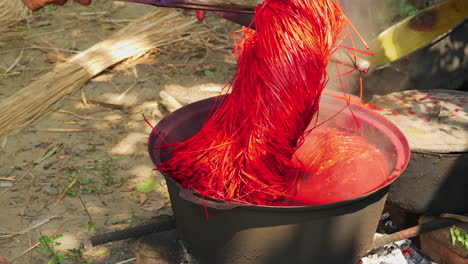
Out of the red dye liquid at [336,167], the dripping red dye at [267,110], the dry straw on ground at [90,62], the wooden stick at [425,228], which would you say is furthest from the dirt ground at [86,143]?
the wooden stick at [425,228]

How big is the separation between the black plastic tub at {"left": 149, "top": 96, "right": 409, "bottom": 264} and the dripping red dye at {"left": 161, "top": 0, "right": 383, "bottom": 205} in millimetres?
108

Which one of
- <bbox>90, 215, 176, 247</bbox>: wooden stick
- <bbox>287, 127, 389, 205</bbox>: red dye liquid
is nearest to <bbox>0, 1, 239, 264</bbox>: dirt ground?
<bbox>90, 215, 176, 247</bbox>: wooden stick

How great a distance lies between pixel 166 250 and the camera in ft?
8.97

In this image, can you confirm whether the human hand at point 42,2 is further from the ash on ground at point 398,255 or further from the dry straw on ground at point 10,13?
the dry straw on ground at point 10,13

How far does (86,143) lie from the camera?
13.8 ft

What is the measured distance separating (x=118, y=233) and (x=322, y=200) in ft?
3.54

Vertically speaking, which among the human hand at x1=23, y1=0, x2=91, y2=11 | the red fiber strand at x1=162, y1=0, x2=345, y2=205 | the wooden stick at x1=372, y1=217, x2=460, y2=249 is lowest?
the wooden stick at x1=372, y1=217, x2=460, y2=249

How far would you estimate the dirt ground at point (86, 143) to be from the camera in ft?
11.1

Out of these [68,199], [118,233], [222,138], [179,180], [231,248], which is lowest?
[68,199]

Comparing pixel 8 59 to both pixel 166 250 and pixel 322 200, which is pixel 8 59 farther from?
pixel 322 200

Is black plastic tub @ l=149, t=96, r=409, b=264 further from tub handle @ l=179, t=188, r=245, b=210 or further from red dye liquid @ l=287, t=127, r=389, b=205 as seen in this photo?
red dye liquid @ l=287, t=127, r=389, b=205

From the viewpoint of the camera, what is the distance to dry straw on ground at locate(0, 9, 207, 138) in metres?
4.43

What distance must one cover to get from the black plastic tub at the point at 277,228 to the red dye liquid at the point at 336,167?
15cm

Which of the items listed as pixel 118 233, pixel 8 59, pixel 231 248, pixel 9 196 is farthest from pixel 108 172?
pixel 8 59
